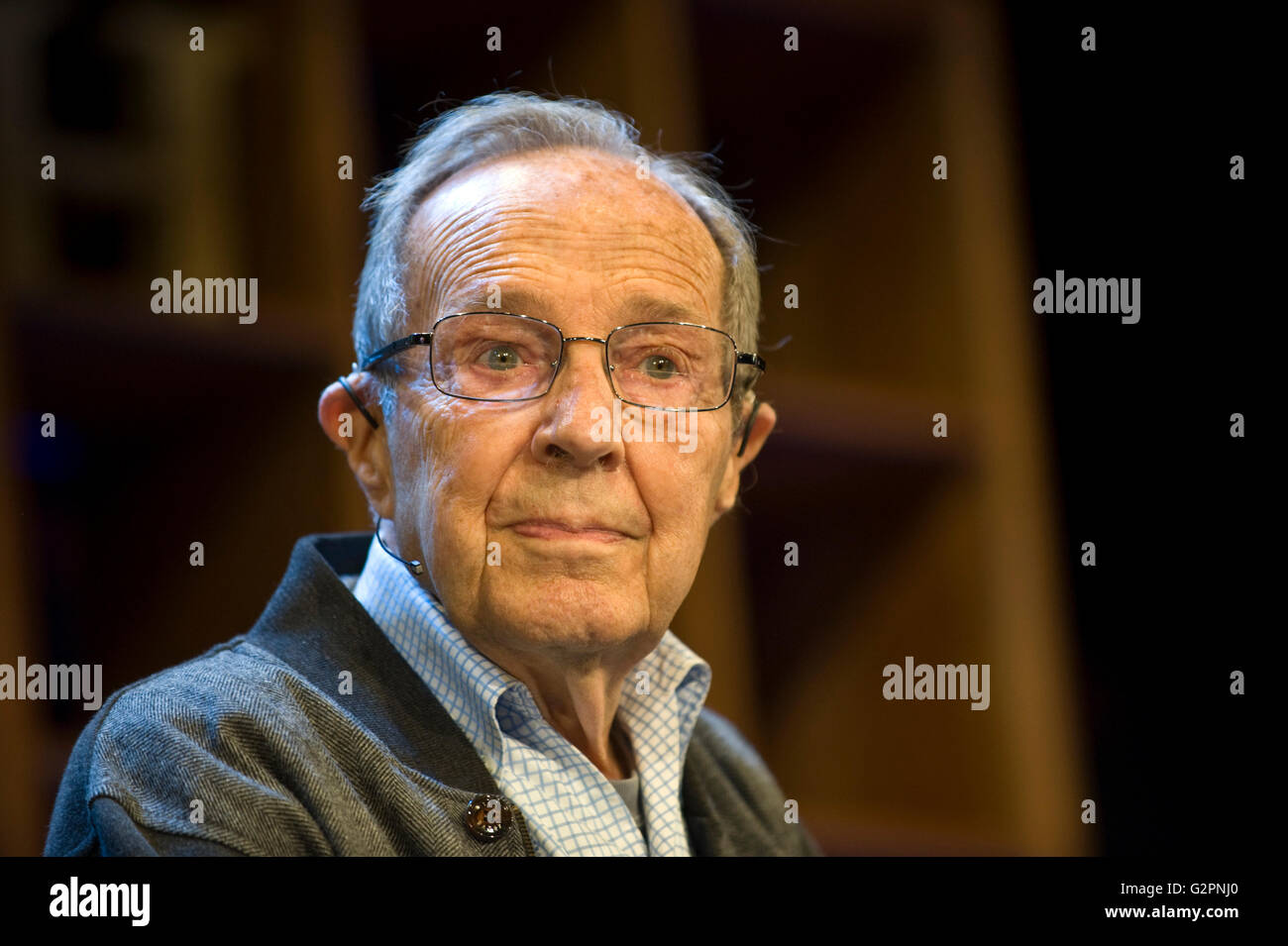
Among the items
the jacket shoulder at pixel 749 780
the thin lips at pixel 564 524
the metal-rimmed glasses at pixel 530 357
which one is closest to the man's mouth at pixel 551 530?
the thin lips at pixel 564 524

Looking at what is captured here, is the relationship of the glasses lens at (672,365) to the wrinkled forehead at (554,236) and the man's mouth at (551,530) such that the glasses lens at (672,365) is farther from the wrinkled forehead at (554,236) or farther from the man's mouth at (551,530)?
the man's mouth at (551,530)

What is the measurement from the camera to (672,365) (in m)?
1.21

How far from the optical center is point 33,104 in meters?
1.77

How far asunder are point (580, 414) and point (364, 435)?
0.29 meters

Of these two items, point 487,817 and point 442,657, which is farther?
point 442,657

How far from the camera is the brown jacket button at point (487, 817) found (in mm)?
1024

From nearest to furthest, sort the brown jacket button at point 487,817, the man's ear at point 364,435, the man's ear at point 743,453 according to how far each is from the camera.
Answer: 1. the brown jacket button at point 487,817
2. the man's ear at point 364,435
3. the man's ear at point 743,453

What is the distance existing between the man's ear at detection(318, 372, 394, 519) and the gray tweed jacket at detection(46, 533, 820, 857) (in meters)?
0.09

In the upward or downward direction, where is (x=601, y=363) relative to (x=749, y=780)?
upward

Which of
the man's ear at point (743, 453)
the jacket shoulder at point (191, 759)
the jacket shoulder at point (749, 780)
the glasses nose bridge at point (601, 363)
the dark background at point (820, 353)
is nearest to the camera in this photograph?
the jacket shoulder at point (191, 759)

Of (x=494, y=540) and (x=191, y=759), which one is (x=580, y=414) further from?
(x=191, y=759)

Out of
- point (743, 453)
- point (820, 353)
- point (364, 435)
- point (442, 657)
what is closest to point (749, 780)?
point (743, 453)

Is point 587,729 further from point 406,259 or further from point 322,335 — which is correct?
point 322,335
